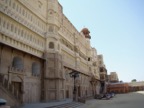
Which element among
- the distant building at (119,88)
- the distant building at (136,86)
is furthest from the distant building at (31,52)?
the distant building at (136,86)

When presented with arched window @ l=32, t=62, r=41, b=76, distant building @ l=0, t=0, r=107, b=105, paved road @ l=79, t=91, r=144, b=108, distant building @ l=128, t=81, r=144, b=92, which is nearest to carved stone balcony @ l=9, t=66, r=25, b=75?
distant building @ l=0, t=0, r=107, b=105

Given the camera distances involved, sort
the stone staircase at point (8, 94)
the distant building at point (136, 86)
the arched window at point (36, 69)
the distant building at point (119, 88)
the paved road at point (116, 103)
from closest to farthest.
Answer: the stone staircase at point (8, 94), the paved road at point (116, 103), the arched window at point (36, 69), the distant building at point (119, 88), the distant building at point (136, 86)

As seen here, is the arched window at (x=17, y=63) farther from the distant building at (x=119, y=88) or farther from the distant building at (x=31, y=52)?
the distant building at (x=119, y=88)

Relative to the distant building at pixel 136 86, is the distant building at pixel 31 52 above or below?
above

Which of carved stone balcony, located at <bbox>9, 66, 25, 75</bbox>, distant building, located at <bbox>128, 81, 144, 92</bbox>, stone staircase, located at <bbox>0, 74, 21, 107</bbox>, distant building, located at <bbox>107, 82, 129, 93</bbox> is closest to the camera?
stone staircase, located at <bbox>0, 74, 21, 107</bbox>

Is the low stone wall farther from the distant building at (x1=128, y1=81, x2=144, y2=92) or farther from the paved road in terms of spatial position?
the distant building at (x1=128, y1=81, x2=144, y2=92)

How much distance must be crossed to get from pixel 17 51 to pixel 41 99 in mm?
9290

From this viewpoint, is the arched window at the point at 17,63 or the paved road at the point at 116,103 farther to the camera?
the paved road at the point at 116,103

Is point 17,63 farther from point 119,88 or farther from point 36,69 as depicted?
point 119,88

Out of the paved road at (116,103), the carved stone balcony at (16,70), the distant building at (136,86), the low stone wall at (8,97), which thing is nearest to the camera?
the low stone wall at (8,97)

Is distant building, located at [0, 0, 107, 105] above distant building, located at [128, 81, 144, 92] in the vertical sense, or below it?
above

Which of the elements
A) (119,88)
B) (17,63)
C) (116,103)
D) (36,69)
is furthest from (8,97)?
(119,88)

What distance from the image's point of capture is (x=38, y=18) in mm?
30453

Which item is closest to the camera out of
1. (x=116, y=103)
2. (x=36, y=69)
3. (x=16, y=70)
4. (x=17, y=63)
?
(x=16, y=70)
